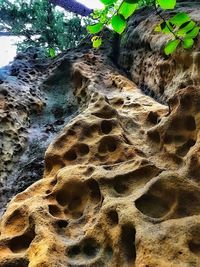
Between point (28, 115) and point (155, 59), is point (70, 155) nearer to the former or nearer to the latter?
point (28, 115)

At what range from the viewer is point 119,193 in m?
2.81

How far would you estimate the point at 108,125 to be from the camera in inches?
150

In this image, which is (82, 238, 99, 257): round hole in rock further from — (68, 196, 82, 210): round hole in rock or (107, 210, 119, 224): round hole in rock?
(68, 196, 82, 210): round hole in rock

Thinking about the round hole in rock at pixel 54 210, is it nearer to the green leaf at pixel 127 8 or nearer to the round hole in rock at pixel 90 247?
the round hole in rock at pixel 90 247

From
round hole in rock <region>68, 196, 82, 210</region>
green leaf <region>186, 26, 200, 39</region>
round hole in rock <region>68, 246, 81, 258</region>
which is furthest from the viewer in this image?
round hole in rock <region>68, 196, 82, 210</region>

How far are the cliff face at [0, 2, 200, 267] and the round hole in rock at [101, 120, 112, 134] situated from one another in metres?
0.01

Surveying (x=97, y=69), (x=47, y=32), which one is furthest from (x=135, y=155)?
(x=47, y=32)

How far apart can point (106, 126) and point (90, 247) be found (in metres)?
1.54

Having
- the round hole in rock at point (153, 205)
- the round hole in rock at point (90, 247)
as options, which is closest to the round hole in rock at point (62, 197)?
the round hole in rock at point (90, 247)

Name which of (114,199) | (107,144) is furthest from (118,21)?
(107,144)

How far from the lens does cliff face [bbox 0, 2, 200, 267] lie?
2.28 metres

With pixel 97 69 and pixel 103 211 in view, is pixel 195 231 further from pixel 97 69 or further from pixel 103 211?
pixel 97 69

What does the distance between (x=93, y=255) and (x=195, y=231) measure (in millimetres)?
710

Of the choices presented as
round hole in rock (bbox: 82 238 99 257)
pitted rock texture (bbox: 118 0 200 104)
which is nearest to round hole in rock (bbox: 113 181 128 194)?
round hole in rock (bbox: 82 238 99 257)
